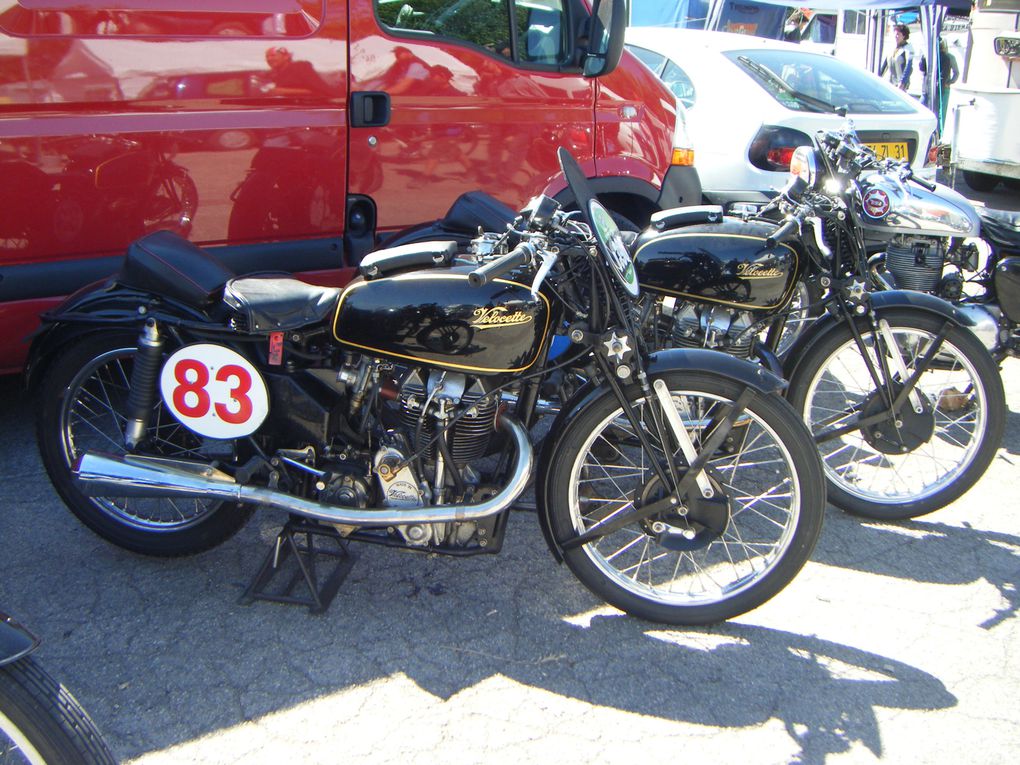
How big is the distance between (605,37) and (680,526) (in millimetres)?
2587

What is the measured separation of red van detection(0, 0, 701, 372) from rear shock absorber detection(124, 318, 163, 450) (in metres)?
1.13

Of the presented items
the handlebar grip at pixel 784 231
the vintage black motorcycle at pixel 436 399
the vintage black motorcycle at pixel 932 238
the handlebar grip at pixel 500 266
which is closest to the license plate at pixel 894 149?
the vintage black motorcycle at pixel 932 238

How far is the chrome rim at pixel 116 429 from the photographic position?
3193mm

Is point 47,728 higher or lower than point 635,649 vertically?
higher

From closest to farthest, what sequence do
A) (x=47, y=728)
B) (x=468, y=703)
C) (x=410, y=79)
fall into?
1. (x=47, y=728)
2. (x=468, y=703)
3. (x=410, y=79)

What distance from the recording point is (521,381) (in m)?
2.96

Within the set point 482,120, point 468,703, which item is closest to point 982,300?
point 482,120

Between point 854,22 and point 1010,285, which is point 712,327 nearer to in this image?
point 1010,285

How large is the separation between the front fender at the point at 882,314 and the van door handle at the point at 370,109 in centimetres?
207

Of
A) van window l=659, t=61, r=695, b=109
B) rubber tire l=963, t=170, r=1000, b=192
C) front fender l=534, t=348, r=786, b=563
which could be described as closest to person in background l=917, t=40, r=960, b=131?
rubber tire l=963, t=170, r=1000, b=192

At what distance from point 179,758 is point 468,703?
0.78m

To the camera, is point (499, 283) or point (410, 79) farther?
point (410, 79)

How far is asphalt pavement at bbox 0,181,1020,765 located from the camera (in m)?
2.61

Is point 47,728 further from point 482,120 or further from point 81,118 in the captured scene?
point 482,120
